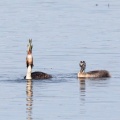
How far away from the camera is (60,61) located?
3456cm

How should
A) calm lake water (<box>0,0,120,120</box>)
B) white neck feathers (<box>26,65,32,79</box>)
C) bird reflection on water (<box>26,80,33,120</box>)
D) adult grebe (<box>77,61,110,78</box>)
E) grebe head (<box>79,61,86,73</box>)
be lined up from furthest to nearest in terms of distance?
grebe head (<box>79,61,86,73</box>), adult grebe (<box>77,61,110,78</box>), white neck feathers (<box>26,65,32,79</box>), calm lake water (<box>0,0,120,120</box>), bird reflection on water (<box>26,80,33,120</box>)

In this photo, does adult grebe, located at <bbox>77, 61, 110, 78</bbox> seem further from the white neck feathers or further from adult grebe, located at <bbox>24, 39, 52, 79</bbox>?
the white neck feathers

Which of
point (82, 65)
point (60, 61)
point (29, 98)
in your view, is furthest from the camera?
point (60, 61)

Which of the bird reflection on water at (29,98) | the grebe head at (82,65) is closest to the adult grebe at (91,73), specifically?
the grebe head at (82,65)

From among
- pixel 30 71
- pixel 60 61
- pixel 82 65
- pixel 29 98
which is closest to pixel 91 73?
pixel 82 65

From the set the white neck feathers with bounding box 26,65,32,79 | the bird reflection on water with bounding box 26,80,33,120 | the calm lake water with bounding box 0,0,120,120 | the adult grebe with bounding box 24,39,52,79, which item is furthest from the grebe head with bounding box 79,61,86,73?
the bird reflection on water with bounding box 26,80,33,120

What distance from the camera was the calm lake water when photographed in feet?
84.3

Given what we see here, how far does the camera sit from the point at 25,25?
→ 47656 mm

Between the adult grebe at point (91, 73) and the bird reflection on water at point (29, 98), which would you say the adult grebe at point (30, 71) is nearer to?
the bird reflection on water at point (29, 98)

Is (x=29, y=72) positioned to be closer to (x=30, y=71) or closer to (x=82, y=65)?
(x=30, y=71)

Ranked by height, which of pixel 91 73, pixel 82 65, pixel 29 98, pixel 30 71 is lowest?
pixel 29 98

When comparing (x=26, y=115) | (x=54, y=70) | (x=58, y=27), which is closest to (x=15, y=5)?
(x=58, y=27)

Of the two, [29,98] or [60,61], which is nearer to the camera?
[29,98]

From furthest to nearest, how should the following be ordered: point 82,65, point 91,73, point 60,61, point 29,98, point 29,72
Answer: point 60,61
point 82,65
point 91,73
point 29,72
point 29,98
